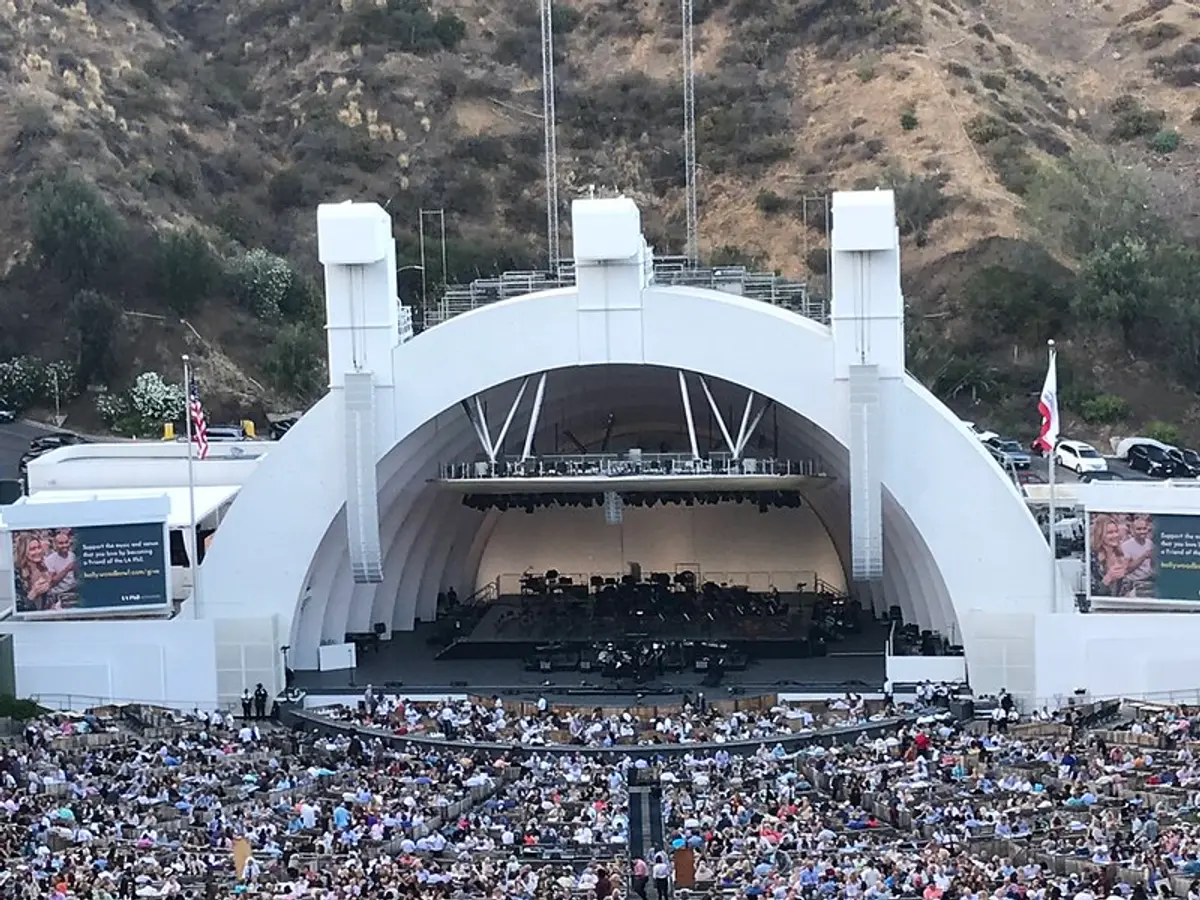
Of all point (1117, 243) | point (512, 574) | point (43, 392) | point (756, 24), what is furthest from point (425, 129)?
point (512, 574)

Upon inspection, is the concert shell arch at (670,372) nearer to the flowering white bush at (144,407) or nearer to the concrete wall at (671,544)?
the concrete wall at (671,544)

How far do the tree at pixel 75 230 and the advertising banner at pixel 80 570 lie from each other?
35828 millimetres

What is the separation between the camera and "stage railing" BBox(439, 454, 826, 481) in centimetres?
3775

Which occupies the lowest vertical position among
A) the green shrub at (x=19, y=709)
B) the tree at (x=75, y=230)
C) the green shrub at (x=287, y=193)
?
the green shrub at (x=19, y=709)

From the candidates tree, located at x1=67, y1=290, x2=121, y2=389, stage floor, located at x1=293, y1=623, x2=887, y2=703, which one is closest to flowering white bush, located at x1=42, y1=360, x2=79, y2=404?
tree, located at x1=67, y1=290, x2=121, y2=389

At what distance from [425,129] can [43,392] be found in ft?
69.4

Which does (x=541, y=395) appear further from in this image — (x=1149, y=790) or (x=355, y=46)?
(x=355, y=46)

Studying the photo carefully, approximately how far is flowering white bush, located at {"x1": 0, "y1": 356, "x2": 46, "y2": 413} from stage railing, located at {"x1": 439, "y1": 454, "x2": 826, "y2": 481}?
104 feet

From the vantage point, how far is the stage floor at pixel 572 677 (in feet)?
121

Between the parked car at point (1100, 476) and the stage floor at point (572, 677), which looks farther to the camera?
the parked car at point (1100, 476)

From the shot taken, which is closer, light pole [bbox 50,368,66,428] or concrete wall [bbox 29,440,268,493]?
concrete wall [bbox 29,440,268,493]

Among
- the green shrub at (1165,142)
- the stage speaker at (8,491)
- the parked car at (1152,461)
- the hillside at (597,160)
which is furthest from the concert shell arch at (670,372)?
the green shrub at (1165,142)

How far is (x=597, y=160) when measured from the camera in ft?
270

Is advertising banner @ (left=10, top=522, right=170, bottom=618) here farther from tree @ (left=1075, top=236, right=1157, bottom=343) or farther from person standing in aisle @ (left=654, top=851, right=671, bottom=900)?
tree @ (left=1075, top=236, right=1157, bottom=343)
